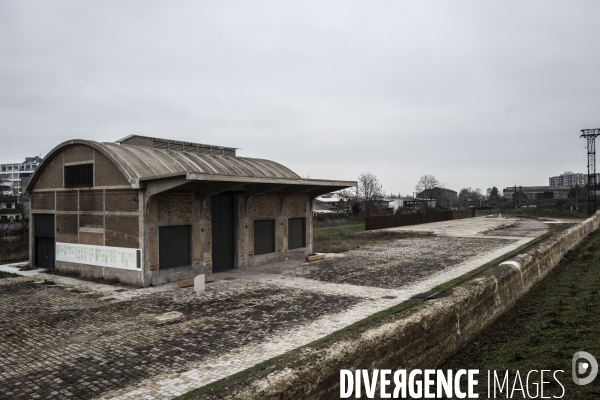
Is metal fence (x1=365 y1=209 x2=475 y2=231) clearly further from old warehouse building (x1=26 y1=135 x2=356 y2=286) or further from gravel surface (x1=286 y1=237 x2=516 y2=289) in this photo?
old warehouse building (x1=26 y1=135 x2=356 y2=286)

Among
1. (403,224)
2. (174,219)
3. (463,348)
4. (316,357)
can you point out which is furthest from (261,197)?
(403,224)

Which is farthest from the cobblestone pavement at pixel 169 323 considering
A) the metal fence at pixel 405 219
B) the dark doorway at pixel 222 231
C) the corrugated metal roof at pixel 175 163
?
the metal fence at pixel 405 219

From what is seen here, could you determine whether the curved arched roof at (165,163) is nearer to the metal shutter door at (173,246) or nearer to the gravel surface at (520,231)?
the metal shutter door at (173,246)

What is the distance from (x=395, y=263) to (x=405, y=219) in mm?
29441

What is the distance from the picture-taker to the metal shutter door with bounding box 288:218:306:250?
2259cm

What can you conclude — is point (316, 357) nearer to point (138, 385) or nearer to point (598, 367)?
point (138, 385)

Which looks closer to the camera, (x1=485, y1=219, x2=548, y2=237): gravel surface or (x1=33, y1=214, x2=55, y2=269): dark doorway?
(x1=33, y1=214, x2=55, y2=269): dark doorway

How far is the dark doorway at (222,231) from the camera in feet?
60.8

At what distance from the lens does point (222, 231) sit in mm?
19031

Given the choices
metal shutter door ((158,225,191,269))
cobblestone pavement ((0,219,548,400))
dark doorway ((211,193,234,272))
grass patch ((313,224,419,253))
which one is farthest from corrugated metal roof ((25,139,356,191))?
grass patch ((313,224,419,253))

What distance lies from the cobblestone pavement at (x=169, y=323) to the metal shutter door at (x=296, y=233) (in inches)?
136

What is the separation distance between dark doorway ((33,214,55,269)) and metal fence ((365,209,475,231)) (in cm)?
2842

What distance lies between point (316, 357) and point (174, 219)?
11.9 metres

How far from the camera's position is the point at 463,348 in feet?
29.6
